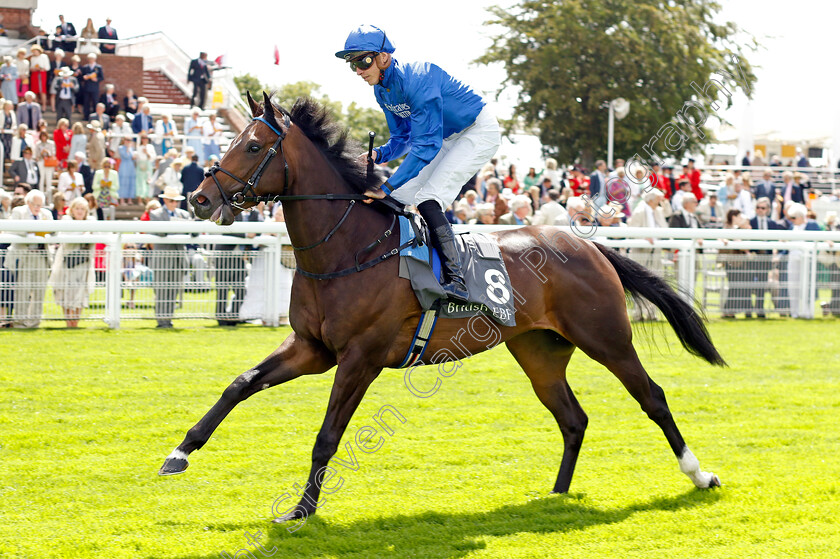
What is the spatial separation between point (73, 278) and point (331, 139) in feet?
19.1

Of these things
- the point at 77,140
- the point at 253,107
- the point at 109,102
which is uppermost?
the point at 109,102

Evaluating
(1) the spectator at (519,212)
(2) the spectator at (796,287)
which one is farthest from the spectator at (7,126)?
(2) the spectator at (796,287)

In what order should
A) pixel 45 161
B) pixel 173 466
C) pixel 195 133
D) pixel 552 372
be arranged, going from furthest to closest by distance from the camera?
pixel 195 133, pixel 45 161, pixel 552 372, pixel 173 466

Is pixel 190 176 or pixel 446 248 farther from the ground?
pixel 190 176

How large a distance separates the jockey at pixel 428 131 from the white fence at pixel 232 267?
443cm

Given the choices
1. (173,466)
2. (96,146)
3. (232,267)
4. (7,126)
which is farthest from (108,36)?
(173,466)

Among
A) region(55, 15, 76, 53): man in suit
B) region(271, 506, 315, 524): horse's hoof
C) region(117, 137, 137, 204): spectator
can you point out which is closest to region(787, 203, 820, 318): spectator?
region(271, 506, 315, 524): horse's hoof

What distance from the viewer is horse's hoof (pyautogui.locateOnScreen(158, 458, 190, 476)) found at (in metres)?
4.11

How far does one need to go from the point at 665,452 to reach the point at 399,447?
1.58 meters

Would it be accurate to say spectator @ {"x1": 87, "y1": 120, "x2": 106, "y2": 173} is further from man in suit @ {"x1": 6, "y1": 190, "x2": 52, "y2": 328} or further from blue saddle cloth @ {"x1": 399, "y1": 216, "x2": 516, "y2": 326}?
blue saddle cloth @ {"x1": 399, "y1": 216, "x2": 516, "y2": 326}

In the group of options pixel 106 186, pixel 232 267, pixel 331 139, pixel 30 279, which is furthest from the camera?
pixel 106 186

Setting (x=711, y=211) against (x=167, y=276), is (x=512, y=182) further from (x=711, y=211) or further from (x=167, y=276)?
(x=167, y=276)

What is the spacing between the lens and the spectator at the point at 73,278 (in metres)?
9.54

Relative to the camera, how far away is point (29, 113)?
16.2m
